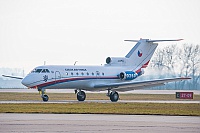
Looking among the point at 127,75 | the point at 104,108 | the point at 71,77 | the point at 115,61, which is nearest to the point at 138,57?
the point at 115,61

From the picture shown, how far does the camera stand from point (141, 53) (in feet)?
213

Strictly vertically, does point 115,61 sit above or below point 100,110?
above

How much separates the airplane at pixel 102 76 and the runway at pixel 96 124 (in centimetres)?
2412

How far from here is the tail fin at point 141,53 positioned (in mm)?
64500

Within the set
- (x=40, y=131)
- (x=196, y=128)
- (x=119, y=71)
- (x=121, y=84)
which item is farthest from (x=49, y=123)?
(x=119, y=71)

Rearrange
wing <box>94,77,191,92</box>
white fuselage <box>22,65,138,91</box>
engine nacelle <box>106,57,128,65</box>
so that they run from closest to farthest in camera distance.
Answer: white fuselage <box>22,65,138,91</box>
wing <box>94,77,191,92</box>
engine nacelle <box>106,57,128,65</box>

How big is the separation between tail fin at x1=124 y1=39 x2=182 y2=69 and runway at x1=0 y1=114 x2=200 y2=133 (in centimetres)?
3221

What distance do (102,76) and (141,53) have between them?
6.30m

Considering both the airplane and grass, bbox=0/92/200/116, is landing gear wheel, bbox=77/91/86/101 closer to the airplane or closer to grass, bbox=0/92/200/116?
the airplane

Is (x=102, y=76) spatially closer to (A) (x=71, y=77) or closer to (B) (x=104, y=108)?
(A) (x=71, y=77)

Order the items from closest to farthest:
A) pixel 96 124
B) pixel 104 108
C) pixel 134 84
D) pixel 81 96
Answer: pixel 96 124 → pixel 104 108 → pixel 134 84 → pixel 81 96

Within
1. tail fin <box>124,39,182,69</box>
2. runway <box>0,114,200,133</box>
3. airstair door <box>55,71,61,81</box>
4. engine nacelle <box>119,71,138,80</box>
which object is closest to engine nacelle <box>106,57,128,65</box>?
tail fin <box>124,39,182,69</box>

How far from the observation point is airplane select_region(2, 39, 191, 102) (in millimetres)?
56219

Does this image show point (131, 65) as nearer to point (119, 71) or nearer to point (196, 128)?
point (119, 71)
